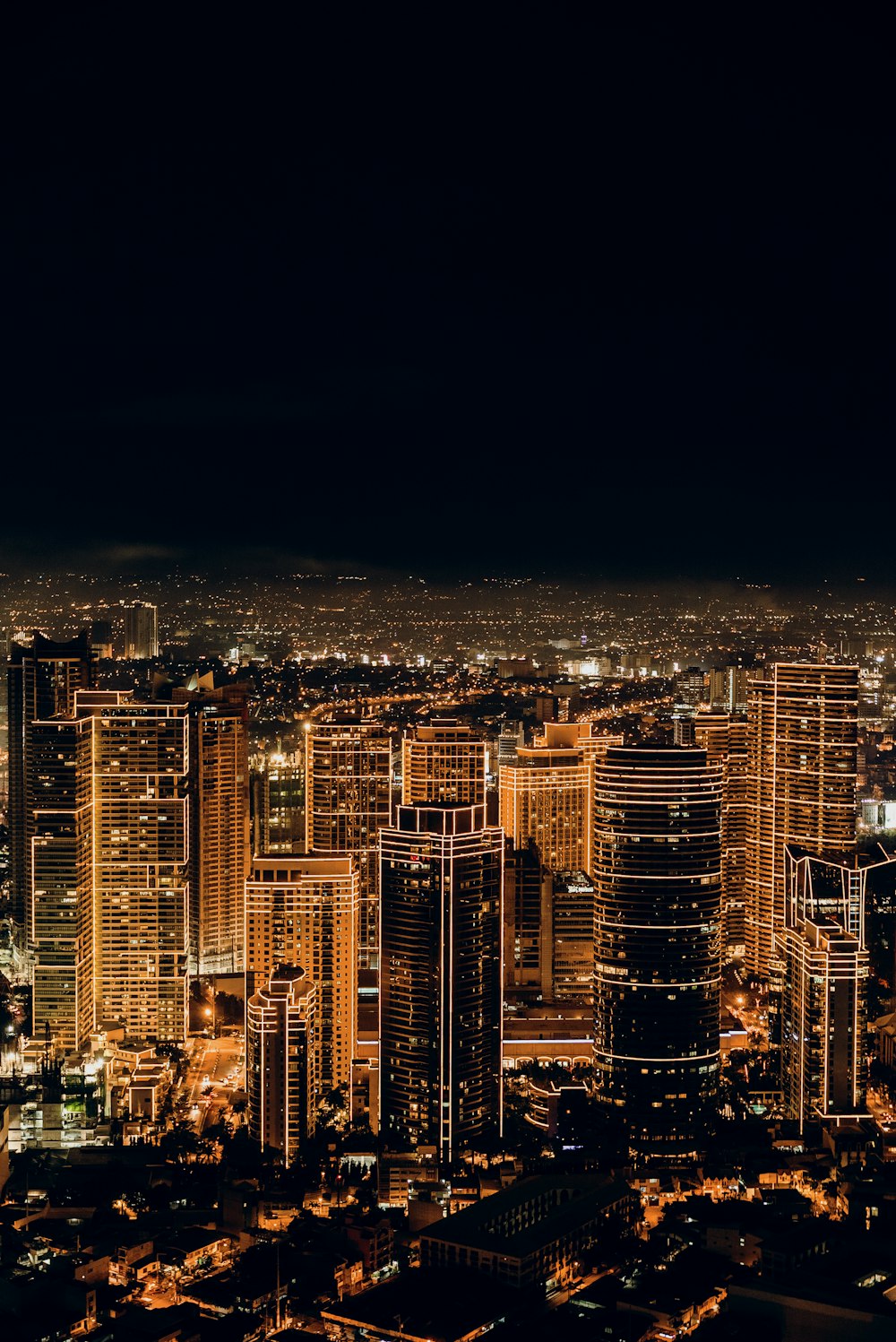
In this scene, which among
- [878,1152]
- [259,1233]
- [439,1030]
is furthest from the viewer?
→ [439,1030]

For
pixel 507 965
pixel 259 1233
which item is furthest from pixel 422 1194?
pixel 507 965

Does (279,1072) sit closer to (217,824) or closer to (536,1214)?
(536,1214)

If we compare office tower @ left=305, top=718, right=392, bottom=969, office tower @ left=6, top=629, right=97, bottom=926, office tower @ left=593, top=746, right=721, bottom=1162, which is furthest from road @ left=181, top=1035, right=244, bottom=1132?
office tower @ left=593, top=746, right=721, bottom=1162

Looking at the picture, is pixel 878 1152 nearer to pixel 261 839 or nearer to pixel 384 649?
pixel 384 649

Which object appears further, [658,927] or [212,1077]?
[212,1077]

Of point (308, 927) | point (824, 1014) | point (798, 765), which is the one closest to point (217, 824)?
point (308, 927)
